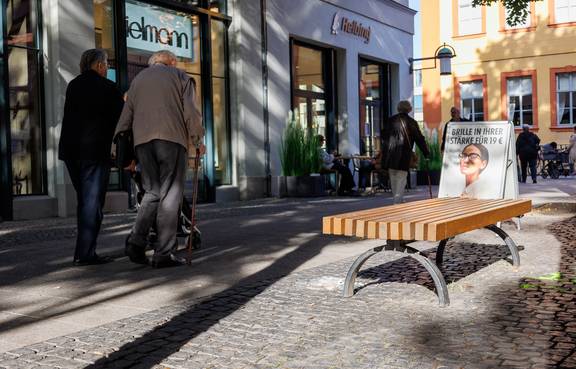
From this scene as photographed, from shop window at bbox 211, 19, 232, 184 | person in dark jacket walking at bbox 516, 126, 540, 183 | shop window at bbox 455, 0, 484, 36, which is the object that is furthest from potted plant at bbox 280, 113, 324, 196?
shop window at bbox 455, 0, 484, 36

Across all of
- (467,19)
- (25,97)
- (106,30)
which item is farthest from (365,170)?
(467,19)

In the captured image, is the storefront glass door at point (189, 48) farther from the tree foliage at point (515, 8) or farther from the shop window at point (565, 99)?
the shop window at point (565, 99)

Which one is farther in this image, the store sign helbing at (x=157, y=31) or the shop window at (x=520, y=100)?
the shop window at (x=520, y=100)

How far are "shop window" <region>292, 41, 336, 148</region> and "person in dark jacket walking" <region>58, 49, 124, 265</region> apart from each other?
1063 cm

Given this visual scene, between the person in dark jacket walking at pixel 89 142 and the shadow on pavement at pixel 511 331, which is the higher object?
the person in dark jacket walking at pixel 89 142

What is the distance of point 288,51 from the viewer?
54.0ft

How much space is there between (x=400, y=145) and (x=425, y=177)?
1015 centimetres

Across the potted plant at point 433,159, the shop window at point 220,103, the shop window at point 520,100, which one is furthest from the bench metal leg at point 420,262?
the shop window at point 520,100

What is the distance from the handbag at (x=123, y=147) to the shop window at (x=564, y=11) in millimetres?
28853

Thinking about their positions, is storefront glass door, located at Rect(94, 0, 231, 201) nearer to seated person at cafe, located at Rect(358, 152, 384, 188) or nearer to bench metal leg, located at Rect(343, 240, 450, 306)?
seated person at cafe, located at Rect(358, 152, 384, 188)

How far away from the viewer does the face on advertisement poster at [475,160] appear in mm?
8344

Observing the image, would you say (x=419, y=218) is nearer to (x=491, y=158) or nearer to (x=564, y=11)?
(x=491, y=158)

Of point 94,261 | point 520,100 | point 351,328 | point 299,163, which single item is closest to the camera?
point 351,328

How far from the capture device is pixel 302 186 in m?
15.2
